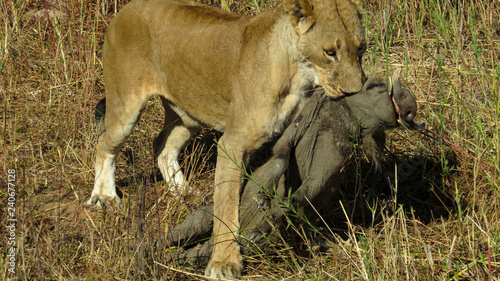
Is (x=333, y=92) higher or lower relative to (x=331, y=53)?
lower

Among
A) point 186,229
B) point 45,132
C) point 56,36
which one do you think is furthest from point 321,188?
point 56,36

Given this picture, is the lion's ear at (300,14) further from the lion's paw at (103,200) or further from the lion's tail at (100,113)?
the lion's tail at (100,113)

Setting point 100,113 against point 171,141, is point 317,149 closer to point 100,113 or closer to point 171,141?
point 171,141

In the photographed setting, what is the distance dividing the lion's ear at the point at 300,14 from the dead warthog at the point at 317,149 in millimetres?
372

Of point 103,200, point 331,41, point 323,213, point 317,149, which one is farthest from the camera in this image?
point 103,200

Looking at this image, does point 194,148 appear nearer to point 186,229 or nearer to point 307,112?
point 186,229

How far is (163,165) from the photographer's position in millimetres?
5012

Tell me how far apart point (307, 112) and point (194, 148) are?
172 cm

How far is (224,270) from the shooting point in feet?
11.9

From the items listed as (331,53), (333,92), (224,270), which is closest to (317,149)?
(333,92)

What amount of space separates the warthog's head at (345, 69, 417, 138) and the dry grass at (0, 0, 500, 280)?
338 mm

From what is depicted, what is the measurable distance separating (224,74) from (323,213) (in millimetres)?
1101

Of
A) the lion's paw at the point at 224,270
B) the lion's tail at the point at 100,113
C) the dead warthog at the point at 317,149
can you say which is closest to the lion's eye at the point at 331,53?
the dead warthog at the point at 317,149

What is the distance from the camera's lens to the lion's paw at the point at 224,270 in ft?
11.8
